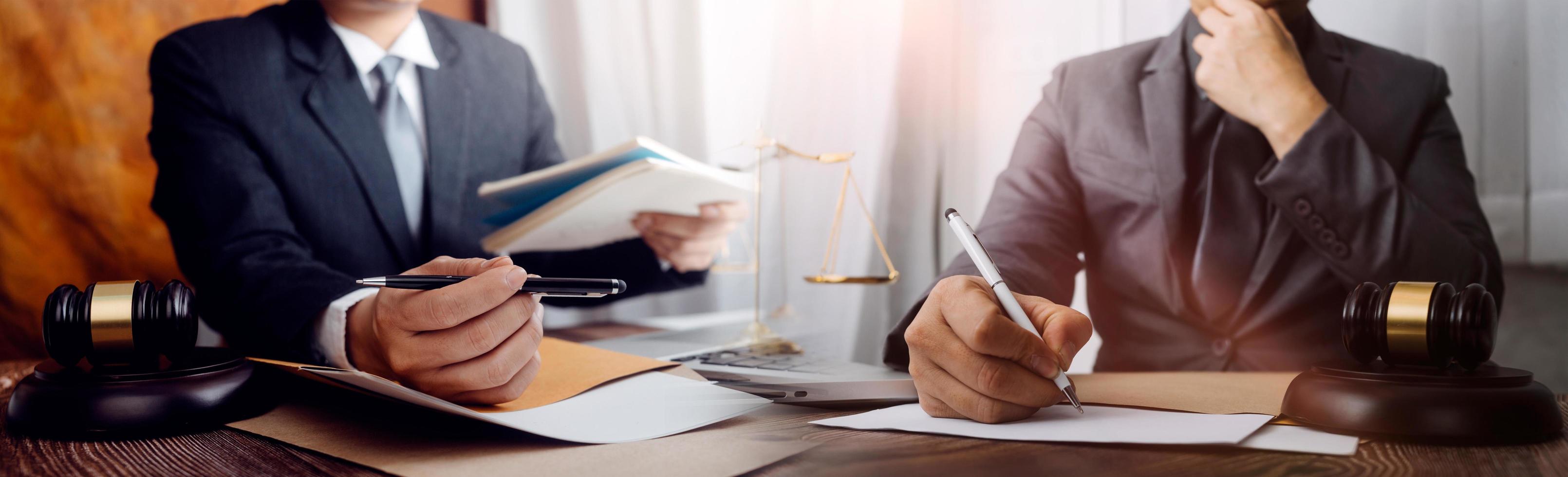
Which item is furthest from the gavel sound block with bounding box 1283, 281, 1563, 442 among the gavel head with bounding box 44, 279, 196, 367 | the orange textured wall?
the orange textured wall

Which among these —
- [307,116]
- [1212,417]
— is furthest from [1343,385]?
[307,116]

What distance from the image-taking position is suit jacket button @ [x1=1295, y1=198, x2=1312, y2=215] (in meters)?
0.61

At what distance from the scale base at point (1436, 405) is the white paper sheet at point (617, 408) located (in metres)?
0.31

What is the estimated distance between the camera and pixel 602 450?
15.1 inches

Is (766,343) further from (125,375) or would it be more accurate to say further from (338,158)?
(338,158)

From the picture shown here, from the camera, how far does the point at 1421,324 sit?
0.39 meters

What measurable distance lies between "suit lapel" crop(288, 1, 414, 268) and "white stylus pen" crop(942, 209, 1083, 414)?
3.06 feet

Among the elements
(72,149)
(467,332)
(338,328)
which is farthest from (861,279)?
(72,149)

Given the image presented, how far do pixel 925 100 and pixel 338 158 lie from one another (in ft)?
2.67

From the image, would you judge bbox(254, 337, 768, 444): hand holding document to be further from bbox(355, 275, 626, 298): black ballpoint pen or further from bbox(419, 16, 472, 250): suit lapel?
bbox(419, 16, 472, 250): suit lapel

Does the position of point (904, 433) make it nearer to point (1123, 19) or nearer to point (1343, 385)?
point (1343, 385)

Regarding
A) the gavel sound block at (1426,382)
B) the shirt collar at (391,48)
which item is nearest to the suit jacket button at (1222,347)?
the gavel sound block at (1426,382)

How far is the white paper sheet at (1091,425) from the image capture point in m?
0.38

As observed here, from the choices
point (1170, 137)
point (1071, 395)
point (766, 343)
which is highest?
point (1170, 137)
